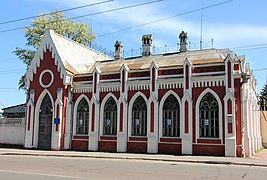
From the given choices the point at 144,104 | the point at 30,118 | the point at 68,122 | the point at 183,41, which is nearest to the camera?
the point at 144,104

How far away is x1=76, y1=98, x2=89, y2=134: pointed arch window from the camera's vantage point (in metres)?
24.8

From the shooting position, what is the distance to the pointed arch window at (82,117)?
24.8 m

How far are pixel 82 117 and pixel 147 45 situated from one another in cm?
941

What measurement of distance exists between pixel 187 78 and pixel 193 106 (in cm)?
187

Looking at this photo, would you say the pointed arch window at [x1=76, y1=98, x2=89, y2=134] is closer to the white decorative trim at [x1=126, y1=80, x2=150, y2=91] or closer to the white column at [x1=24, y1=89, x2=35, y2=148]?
the white column at [x1=24, y1=89, x2=35, y2=148]

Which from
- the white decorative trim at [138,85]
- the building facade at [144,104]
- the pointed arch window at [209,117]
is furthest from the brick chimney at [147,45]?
A: the pointed arch window at [209,117]

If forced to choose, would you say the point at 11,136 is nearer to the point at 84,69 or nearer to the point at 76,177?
the point at 84,69

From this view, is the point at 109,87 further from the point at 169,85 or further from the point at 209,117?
the point at 209,117

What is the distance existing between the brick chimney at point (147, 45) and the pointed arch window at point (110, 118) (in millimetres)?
7394

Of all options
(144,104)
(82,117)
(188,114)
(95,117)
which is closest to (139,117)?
(144,104)

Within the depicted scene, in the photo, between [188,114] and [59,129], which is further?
[59,129]

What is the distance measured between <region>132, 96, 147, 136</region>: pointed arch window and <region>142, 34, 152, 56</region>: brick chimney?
766 centimetres

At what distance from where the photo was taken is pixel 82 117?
2498cm

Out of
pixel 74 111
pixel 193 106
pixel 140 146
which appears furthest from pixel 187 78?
pixel 74 111
